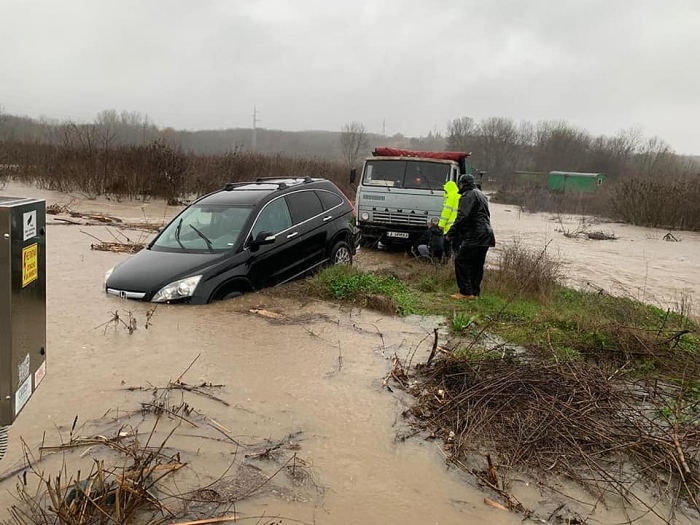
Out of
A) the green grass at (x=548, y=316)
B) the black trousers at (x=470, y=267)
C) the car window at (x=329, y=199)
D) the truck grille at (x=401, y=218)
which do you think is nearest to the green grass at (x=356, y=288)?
the green grass at (x=548, y=316)

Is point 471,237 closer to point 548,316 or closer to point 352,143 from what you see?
point 548,316

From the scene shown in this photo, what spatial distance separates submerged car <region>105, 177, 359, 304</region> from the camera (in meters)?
6.20

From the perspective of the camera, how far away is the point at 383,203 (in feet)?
39.3

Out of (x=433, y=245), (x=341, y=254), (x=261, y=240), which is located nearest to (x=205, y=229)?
(x=261, y=240)

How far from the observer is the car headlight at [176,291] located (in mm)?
6062

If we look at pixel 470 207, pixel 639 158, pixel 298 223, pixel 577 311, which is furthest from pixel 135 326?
pixel 639 158

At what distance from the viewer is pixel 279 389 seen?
14.1 feet

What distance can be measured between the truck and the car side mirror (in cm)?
545

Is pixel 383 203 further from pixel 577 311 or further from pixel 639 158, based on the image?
pixel 639 158

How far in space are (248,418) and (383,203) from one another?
28.5 feet

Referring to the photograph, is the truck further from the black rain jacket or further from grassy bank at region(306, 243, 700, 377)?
the black rain jacket

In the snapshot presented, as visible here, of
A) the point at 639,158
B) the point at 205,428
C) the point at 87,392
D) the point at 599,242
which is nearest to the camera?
the point at 205,428

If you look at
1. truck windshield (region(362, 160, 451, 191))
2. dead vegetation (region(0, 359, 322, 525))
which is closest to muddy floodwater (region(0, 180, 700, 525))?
dead vegetation (region(0, 359, 322, 525))

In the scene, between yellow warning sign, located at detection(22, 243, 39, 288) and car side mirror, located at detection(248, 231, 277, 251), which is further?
car side mirror, located at detection(248, 231, 277, 251)
